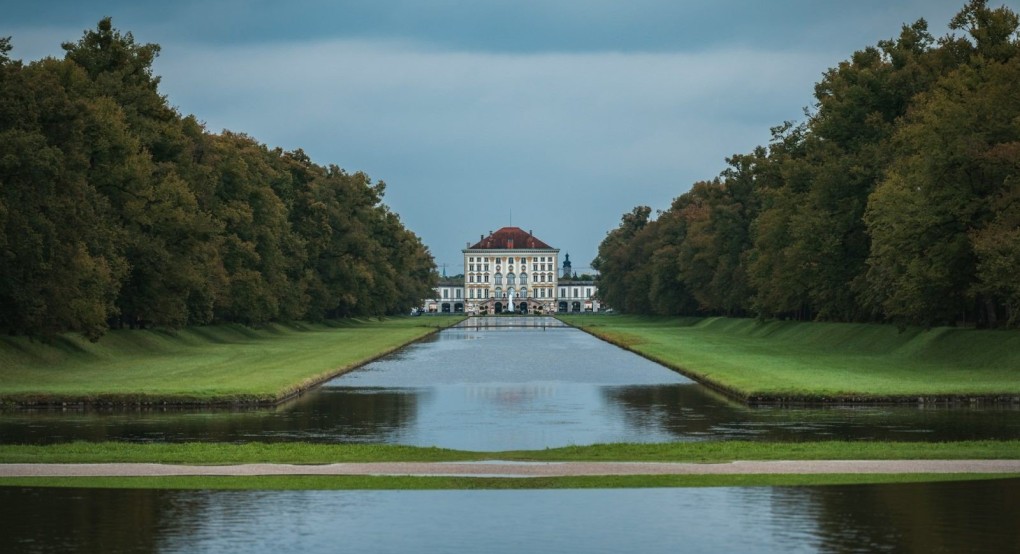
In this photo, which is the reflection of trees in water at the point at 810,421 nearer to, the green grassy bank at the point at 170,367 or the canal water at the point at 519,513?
the canal water at the point at 519,513

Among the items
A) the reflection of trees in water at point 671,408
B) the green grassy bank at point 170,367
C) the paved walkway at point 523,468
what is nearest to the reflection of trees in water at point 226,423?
the green grassy bank at point 170,367

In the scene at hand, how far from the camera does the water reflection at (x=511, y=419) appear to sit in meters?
27.2

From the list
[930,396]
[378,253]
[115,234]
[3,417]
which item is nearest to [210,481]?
[3,417]

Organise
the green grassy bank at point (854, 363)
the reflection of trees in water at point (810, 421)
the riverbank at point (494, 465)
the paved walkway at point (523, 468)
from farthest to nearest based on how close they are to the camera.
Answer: the green grassy bank at point (854, 363)
the reflection of trees in water at point (810, 421)
the paved walkway at point (523, 468)
the riverbank at point (494, 465)

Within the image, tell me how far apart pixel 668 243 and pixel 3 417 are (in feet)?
324

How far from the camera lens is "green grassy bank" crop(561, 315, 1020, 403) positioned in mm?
35938

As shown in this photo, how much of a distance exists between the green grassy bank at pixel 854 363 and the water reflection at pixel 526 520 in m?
17.4

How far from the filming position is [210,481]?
19.5m

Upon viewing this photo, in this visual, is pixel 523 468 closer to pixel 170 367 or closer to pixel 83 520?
pixel 83 520

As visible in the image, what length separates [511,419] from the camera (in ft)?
103

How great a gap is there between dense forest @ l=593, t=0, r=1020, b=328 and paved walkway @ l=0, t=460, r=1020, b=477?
952 inches

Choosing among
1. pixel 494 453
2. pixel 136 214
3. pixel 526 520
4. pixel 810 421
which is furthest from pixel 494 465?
pixel 136 214

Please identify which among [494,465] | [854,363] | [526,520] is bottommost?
[526,520]

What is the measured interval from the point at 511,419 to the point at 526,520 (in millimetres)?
15208
